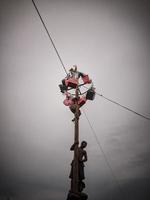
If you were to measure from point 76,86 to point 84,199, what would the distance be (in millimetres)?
4197

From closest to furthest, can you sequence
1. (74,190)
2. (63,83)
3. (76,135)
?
(74,190)
(76,135)
(63,83)

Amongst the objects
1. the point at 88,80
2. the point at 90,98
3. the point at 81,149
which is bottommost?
the point at 81,149

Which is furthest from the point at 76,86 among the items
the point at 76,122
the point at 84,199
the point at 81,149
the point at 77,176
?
the point at 84,199

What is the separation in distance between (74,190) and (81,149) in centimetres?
151

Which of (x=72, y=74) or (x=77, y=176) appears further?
(x=72, y=74)

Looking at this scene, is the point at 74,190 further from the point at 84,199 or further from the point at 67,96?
the point at 67,96

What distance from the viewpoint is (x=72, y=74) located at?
1010 centimetres

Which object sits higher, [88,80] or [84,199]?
[88,80]

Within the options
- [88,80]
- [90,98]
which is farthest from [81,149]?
[88,80]

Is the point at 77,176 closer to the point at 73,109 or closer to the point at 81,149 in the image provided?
the point at 81,149

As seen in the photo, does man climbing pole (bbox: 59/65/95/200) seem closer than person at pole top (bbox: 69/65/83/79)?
Yes

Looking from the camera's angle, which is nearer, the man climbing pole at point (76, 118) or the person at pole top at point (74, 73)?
the man climbing pole at point (76, 118)

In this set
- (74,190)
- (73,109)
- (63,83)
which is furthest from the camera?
(63,83)

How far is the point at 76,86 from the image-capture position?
9742mm
